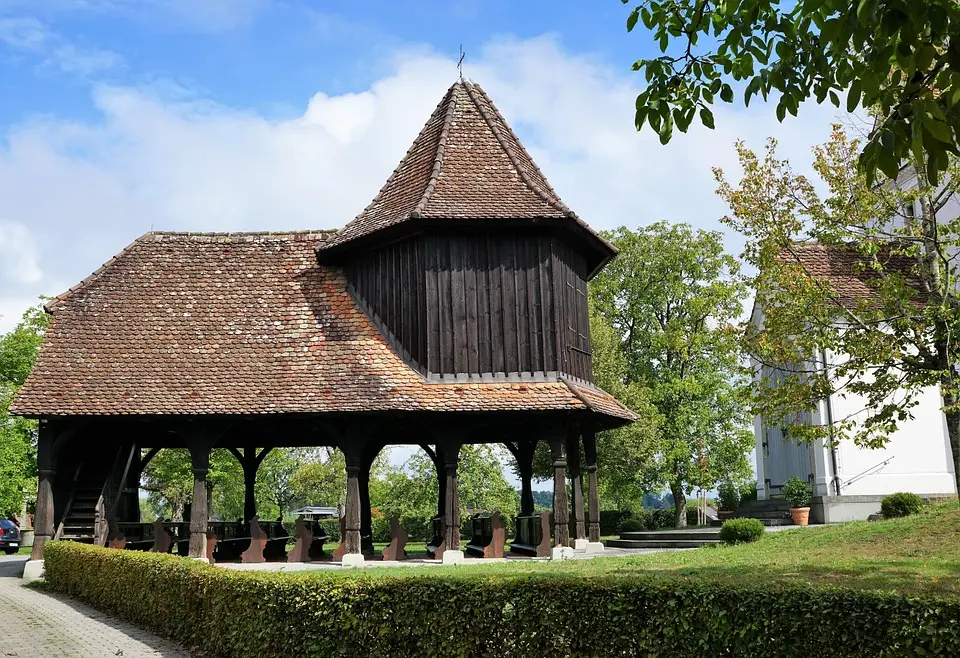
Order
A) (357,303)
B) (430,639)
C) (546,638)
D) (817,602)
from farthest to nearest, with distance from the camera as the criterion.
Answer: (357,303) < (430,639) < (546,638) < (817,602)

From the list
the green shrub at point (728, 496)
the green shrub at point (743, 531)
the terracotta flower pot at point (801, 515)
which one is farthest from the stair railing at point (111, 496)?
the green shrub at point (728, 496)

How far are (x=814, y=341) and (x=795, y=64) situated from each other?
30.3 ft

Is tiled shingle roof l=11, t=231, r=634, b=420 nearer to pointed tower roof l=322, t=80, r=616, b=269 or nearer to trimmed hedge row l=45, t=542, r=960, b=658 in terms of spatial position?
pointed tower roof l=322, t=80, r=616, b=269

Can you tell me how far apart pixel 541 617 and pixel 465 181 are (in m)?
14.6

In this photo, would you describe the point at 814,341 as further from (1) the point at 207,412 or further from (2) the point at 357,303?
(1) the point at 207,412

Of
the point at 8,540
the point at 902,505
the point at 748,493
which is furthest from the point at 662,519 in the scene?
the point at 8,540

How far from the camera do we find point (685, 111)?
25.7ft

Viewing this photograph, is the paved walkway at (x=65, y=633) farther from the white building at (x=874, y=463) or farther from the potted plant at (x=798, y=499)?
the white building at (x=874, y=463)

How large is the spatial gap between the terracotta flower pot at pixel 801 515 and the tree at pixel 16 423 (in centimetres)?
3080

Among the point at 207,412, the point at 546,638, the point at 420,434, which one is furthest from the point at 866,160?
the point at 420,434

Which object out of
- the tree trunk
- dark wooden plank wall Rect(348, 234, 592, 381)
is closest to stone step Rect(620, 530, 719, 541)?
dark wooden plank wall Rect(348, 234, 592, 381)

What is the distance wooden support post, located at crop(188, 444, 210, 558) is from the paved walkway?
380 centimetres

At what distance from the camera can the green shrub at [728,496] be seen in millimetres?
37594

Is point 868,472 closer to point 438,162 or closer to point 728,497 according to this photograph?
point 728,497
